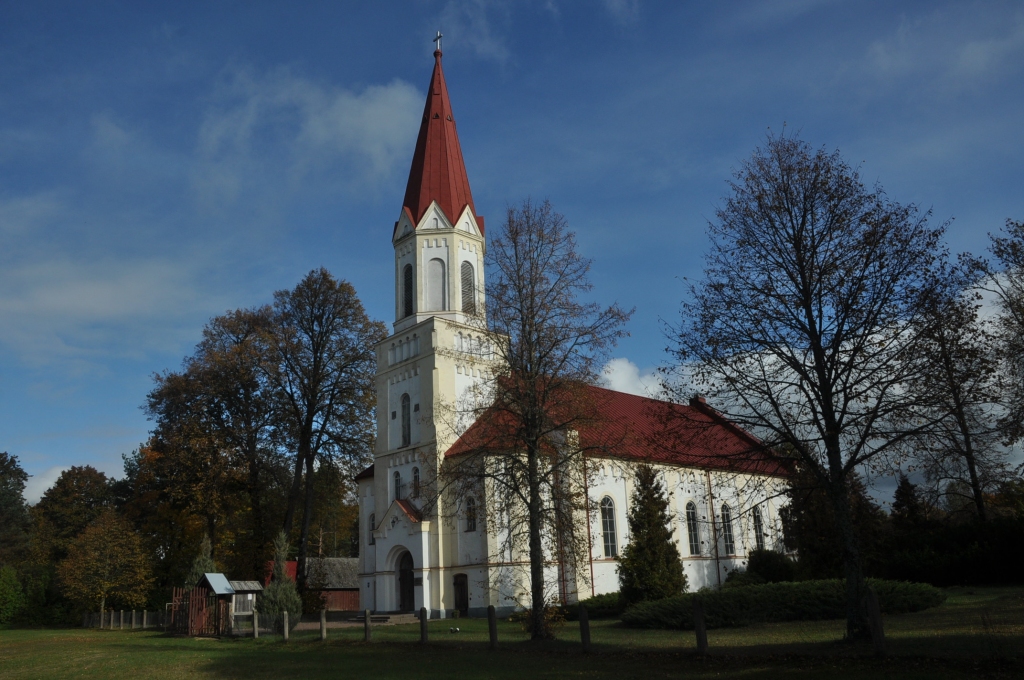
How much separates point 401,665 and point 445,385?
18622mm

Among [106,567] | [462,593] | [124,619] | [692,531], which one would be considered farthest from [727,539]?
[106,567]

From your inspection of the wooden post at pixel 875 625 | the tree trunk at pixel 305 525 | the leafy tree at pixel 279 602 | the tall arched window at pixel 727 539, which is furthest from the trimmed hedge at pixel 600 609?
the tree trunk at pixel 305 525

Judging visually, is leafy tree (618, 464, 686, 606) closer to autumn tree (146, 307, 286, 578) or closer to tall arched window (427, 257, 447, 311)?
tall arched window (427, 257, 447, 311)

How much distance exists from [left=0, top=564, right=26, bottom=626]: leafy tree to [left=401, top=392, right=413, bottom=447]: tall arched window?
32.7 m

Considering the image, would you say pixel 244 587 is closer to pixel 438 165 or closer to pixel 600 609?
pixel 600 609

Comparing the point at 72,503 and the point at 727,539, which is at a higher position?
the point at 72,503

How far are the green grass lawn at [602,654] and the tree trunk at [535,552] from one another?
654 millimetres

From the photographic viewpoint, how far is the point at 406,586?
35031 millimetres

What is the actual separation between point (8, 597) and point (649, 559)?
45.1 m

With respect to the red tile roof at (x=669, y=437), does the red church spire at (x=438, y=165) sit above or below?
above

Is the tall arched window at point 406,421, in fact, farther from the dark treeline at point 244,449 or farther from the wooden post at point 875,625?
the wooden post at point 875,625

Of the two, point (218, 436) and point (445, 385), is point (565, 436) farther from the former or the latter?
point (218, 436)

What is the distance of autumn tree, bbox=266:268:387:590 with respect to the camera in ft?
136

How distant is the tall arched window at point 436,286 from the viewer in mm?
37125
